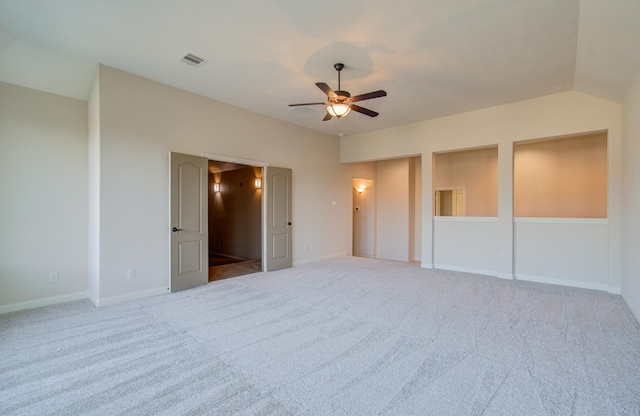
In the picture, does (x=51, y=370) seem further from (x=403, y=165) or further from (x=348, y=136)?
(x=403, y=165)

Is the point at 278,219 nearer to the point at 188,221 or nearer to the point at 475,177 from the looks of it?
the point at 188,221

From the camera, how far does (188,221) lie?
4582mm

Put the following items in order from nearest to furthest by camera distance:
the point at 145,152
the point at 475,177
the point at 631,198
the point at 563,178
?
the point at 631,198
the point at 145,152
the point at 563,178
the point at 475,177

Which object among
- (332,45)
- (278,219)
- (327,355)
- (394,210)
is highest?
(332,45)

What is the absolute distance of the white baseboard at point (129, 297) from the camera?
3.78 m

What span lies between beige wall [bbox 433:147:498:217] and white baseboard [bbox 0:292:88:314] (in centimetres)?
734

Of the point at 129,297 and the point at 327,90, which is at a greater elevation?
the point at 327,90

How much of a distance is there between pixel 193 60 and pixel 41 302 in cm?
377

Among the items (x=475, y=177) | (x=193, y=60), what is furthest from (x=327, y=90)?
(x=475, y=177)

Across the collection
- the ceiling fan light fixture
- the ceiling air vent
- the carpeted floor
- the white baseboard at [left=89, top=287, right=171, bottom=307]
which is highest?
the ceiling air vent

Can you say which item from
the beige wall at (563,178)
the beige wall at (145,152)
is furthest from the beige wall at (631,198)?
the beige wall at (145,152)

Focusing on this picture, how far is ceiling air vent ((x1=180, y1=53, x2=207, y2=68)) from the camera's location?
3.56 metres

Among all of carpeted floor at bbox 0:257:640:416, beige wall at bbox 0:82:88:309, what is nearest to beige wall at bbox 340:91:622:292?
carpeted floor at bbox 0:257:640:416

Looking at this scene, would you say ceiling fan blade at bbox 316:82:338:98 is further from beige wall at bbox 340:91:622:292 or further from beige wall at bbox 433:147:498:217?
beige wall at bbox 433:147:498:217
